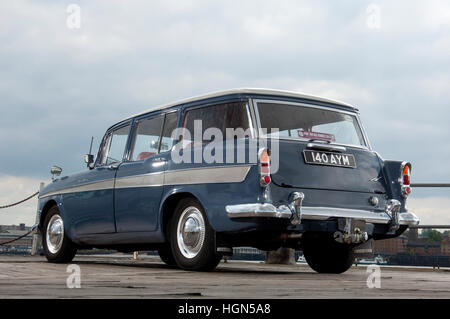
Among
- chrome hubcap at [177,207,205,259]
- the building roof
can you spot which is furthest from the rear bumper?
the building roof

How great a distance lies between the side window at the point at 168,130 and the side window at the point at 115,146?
3.29 ft

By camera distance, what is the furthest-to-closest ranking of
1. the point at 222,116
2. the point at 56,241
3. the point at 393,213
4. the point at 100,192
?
the point at 56,241
the point at 100,192
the point at 393,213
the point at 222,116

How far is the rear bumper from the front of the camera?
6742 mm

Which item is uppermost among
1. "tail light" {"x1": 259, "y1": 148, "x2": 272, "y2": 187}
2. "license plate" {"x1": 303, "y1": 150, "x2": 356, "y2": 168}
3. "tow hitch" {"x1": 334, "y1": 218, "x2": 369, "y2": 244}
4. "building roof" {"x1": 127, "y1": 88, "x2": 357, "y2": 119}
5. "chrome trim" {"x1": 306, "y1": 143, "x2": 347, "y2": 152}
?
"building roof" {"x1": 127, "y1": 88, "x2": 357, "y2": 119}

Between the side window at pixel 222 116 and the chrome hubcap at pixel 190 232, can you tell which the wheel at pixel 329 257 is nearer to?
the chrome hubcap at pixel 190 232

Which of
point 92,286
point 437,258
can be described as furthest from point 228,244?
point 437,258

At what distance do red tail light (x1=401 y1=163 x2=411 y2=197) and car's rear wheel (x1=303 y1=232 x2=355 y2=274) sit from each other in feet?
3.02

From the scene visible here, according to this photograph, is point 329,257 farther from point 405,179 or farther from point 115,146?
point 115,146

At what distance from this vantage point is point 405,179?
802cm

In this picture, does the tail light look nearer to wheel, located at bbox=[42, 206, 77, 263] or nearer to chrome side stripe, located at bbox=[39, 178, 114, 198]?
chrome side stripe, located at bbox=[39, 178, 114, 198]

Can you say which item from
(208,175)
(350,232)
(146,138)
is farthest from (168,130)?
(350,232)

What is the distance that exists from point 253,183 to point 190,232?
1117 millimetres

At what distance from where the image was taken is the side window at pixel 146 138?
338 inches

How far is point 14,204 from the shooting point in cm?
1634
